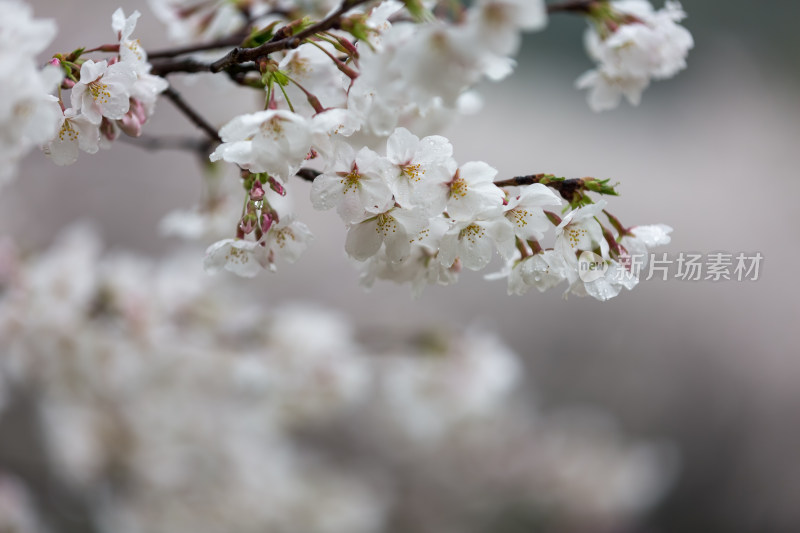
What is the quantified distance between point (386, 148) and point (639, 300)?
202 cm

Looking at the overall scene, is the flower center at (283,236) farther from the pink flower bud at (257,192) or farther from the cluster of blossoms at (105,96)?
the cluster of blossoms at (105,96)

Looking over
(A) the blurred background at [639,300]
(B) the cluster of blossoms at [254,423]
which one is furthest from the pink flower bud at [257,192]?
(A) the blurred background at [639,300]

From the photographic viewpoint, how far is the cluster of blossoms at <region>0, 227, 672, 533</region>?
3.82 feet

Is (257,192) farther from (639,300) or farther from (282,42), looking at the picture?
(639,300)

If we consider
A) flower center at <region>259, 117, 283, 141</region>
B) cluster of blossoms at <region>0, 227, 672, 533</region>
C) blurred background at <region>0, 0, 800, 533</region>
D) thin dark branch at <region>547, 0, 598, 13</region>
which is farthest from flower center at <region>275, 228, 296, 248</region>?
blurred background at <region>0, 0, 800, 533</region>

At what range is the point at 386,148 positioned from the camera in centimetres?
51

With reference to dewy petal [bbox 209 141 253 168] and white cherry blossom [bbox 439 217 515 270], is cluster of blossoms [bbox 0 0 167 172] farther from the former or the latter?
white cherry blossom [bbox 439 217 515 270]

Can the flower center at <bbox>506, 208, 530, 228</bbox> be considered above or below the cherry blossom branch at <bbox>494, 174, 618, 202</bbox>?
below

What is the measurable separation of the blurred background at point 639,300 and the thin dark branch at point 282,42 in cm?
174

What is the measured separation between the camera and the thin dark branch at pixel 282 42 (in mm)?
442

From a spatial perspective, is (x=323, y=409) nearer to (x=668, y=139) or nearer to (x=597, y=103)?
(x=597, y=103)

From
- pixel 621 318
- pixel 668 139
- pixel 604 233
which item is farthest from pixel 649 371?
pixel 604 233

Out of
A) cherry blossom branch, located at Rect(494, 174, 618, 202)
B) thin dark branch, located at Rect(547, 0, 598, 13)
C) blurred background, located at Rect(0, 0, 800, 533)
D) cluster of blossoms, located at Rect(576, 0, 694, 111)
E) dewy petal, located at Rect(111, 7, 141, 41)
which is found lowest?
cherry blossom branch, located at Rect(494, 174, 618, 202)

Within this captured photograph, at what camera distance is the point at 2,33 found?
1.44ft
